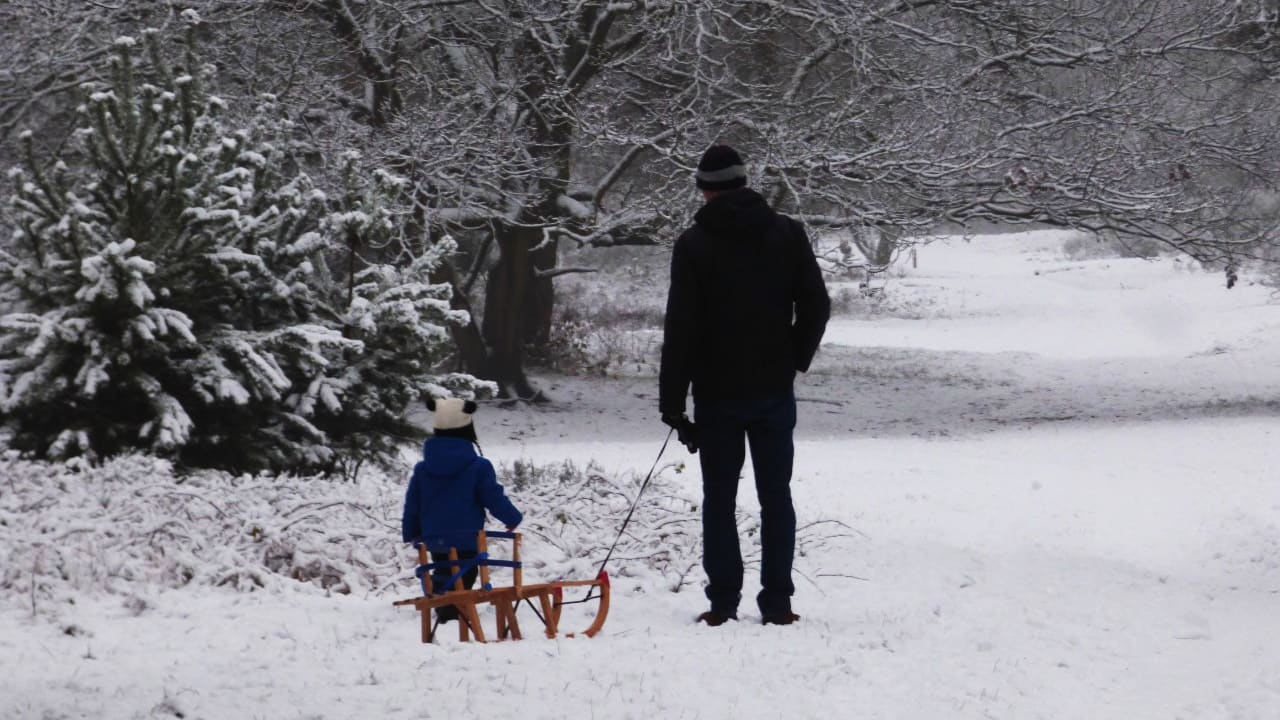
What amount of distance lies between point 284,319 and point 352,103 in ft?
23.2

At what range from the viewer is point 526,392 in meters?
18.2

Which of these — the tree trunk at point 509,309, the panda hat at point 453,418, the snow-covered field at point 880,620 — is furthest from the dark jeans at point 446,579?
the tree trunk at point 509,309

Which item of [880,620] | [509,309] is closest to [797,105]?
[509,309]

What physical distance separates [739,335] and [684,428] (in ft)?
1.50

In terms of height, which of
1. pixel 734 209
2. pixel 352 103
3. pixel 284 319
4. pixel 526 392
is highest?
pixel 352 103

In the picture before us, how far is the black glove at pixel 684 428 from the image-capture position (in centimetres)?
586

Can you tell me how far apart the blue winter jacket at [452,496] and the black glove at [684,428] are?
767mm

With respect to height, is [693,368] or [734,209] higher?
[734,209]

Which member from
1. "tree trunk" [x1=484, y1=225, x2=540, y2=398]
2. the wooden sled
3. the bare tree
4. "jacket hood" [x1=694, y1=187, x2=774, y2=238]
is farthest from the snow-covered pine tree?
"tree trunk" [x1=484, y1=225, x2=540, y2=398]

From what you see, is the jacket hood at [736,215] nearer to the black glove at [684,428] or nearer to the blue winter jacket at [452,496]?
the black glove at [684,428]

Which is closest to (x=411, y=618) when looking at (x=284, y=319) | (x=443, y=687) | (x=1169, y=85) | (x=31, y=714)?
(x=443, y=687)

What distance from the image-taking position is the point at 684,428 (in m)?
5.90

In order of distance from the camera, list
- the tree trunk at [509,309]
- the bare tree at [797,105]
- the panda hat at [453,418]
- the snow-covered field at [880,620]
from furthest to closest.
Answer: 1. the tree trunk at [509,309]
2. the bare tree at [797,105]
3. the panda hat at [453,418]
4. the snow-covered field at [880,620]

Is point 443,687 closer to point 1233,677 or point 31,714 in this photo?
point 31,714
